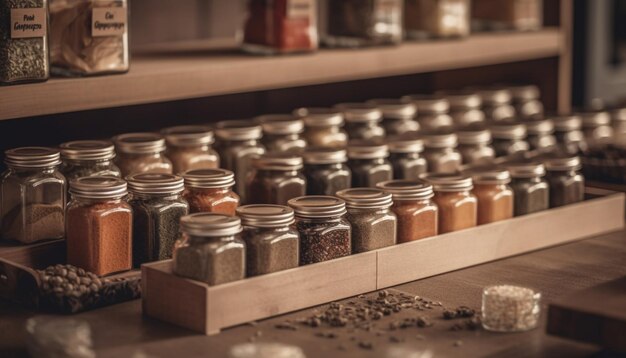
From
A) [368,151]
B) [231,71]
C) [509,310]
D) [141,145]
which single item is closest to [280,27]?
[231,71]

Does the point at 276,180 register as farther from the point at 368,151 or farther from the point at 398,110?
the point at 398,110

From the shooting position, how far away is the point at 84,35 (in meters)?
1.82

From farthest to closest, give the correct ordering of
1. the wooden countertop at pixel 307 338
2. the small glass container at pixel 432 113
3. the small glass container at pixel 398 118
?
the small glass container at pixel 432 113
the small glass container at pixel 398 118
the wooden countertop at pixel 307 338

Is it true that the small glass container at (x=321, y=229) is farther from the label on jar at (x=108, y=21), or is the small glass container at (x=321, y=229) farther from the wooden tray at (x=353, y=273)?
the label on jar at (x=108, y=21)

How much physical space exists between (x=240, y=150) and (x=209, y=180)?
30cm

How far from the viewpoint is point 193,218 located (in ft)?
5.17

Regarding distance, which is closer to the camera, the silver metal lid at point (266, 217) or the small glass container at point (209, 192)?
the silver metal lid at point (266, 217)

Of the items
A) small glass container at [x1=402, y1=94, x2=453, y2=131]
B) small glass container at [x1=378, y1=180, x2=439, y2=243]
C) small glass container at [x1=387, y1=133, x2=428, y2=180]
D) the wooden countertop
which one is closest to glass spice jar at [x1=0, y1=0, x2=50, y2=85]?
the wooden countertop

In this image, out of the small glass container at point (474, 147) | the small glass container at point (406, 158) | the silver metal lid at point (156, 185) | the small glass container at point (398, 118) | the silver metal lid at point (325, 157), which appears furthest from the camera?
the small glass container at point (398, 118)

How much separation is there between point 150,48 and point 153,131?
0.63 ft

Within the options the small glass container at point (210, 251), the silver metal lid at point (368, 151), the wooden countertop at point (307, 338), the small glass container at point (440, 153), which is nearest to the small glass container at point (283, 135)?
the silver metal lid at point (368, 151)

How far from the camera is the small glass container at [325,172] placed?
1.98 metres

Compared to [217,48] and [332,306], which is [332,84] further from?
[332,306]

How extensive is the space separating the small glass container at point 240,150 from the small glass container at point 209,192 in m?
0.26
